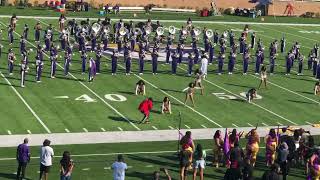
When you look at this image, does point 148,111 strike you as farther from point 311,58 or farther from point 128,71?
point 311,58

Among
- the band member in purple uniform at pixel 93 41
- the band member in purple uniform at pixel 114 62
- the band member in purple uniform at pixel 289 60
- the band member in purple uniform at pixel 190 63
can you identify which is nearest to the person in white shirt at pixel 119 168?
the band member in purple uniform at pixel 114 62

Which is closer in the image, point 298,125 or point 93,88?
point 298,125

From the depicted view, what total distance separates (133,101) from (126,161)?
8.81 metres

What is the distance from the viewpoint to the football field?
2689 centimetres

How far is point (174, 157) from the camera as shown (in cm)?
Answer: 2236

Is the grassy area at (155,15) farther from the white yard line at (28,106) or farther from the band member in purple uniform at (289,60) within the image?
the white yard line at (28,106)

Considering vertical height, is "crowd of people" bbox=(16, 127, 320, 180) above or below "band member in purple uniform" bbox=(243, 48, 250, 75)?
below

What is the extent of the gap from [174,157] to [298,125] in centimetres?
794

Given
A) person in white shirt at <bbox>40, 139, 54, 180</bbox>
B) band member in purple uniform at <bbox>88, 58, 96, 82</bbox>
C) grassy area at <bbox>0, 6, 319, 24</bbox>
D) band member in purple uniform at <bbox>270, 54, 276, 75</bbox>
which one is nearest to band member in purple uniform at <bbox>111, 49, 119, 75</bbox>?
band member in purple uniform at <bbox>88, 58, 96, 82</bbox>

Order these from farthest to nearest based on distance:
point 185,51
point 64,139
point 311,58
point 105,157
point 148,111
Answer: point 185,51, point 311,58, point 148,111, point 64,139, point 105,157

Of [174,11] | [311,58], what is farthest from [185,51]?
[174,11]

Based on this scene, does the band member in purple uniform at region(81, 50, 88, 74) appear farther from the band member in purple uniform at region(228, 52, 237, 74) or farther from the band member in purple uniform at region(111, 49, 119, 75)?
the band member in purple uniform at region(228, 52, 237, 74)

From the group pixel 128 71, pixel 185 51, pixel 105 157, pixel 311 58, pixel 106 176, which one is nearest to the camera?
pixel 106 176

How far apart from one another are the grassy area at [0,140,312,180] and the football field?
258 cm
